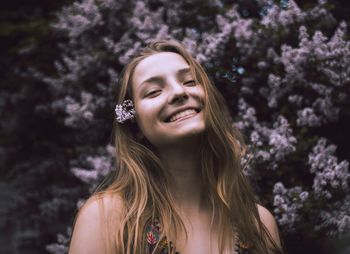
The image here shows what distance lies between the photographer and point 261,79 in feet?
11.0

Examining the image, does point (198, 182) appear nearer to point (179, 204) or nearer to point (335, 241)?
point (179, 204)

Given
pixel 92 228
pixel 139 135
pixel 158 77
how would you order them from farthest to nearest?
pixel 139 135, pixel 158 77, pixel 92 228

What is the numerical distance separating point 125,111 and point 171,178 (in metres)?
0.31

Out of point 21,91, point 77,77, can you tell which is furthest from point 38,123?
point 77,77

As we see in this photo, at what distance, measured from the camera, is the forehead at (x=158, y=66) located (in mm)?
2045

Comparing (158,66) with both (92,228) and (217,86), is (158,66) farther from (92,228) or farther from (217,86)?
(217,86)

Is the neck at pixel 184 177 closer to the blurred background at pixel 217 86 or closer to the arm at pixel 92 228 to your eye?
the arm at pixel 92 228

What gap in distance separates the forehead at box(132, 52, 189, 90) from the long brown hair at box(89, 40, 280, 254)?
4 centimetres

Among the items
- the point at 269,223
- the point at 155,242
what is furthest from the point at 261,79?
the point at 155,242

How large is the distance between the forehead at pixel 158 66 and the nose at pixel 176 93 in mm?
70

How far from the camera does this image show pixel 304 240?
3010 millimetres

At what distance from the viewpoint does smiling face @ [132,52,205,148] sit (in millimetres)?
1943

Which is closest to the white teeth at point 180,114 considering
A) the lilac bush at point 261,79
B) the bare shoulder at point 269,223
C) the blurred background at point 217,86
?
the bare shoulder at point 269,223

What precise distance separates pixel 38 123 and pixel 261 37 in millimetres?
2167
